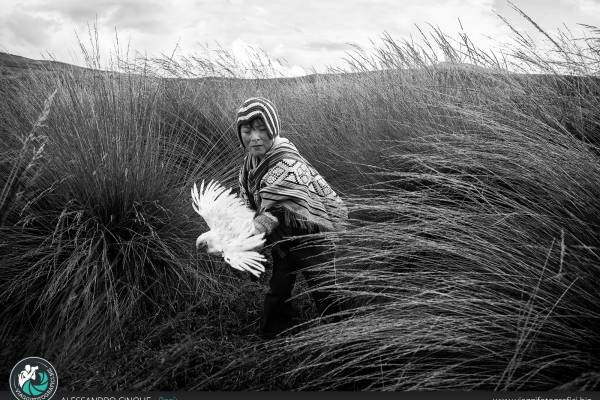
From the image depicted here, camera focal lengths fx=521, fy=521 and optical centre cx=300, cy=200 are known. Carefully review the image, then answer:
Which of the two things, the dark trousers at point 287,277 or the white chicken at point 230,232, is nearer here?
the white chicken at point 230,232

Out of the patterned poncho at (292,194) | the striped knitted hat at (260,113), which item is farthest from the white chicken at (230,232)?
the striped knitted hat at (260,113)

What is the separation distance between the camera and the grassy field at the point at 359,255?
5.65ft

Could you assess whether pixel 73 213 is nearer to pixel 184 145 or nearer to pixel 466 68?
pixel 184 145

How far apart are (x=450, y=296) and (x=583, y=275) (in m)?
0.42

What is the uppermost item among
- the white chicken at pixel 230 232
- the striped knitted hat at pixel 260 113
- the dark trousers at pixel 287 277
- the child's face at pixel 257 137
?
the striped knitted hat at pixel 260 113

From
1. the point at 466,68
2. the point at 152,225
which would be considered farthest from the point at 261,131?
the point at 466,68

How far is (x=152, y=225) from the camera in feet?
9.06

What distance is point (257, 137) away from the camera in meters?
Result: 2.29

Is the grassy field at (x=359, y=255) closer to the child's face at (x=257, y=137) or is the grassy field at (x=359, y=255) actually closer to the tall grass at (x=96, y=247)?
the tall grass at (x=96, y=247)

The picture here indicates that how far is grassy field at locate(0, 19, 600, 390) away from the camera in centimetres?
172

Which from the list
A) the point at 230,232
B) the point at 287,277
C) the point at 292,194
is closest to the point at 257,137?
the point at 292,194

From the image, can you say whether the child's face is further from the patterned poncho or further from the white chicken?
the white chicken

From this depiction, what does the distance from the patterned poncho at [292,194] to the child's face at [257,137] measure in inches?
1.2

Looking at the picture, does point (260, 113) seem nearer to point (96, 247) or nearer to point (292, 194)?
point (292, 194)
